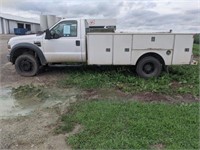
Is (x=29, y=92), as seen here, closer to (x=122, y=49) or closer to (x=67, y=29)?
(x=67, y=29)

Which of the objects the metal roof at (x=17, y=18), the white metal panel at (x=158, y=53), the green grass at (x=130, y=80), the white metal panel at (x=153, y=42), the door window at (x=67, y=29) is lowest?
the green grass at (x=130, y=80)

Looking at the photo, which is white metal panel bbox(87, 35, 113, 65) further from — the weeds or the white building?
the white building

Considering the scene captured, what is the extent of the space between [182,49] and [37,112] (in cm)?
479

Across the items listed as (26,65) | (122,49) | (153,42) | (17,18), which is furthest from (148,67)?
(17,18)

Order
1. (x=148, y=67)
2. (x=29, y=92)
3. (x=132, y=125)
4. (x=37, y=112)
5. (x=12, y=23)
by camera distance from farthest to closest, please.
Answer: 1. (x=12, y=23)
2. (x=148, y=67)
3. (x=29, y=92)
4. (x=37, y=112)
5. (x=132, y=125)

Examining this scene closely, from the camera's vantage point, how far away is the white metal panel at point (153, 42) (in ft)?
22.4

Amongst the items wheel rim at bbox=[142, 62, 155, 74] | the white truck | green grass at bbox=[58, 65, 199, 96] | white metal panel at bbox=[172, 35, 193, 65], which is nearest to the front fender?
the white truck

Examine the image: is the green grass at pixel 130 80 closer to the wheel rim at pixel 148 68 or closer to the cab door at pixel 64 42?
the wheel rim at pixel 148 68

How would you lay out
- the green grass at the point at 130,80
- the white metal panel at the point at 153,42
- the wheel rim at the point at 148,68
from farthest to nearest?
the wheel rim at the point at 148,68
the white metal panel at the point at 153,42
the green grass at the point at 130,80

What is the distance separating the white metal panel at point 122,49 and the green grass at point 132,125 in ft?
7.47

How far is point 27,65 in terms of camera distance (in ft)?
25.2

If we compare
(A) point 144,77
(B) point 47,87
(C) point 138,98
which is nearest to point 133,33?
(A) point 144,77

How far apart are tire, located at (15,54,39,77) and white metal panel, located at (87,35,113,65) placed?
1.99 m

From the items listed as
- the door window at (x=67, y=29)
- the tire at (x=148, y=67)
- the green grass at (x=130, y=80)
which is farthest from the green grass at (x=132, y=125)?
the door window at (x=67, y=29)
